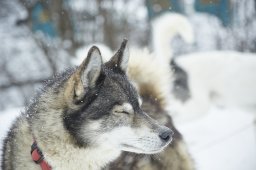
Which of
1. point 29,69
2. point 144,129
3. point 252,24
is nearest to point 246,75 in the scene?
point 252,24

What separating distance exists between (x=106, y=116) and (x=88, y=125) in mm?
105

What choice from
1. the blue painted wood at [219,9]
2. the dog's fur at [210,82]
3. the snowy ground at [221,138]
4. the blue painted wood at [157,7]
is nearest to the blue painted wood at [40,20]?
the blue painted wood at [157,7]

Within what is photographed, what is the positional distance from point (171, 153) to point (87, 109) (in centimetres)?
85

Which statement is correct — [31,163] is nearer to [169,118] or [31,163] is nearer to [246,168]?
[169,118]

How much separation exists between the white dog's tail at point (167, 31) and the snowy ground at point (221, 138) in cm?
101

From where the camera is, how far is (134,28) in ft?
28.5

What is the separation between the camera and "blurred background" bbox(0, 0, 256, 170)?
767 centimetres

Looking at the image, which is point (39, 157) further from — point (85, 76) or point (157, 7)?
point (157, 7)

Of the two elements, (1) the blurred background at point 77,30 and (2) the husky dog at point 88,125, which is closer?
(2) the husky dog at point 88,125

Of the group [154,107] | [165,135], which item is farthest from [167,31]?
[165,135]

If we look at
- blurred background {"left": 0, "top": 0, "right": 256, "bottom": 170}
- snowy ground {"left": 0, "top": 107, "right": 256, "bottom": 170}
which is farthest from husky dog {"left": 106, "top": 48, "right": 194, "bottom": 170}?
blurred background {"left": 0, "top": 0, "right": 256, "bottom": 170}

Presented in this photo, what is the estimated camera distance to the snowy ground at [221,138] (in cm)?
434

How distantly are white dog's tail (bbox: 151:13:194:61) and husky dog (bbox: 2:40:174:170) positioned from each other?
8.72 feet

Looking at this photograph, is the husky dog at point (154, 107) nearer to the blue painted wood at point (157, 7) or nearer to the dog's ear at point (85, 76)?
the dog's ear at point (85, 76)
